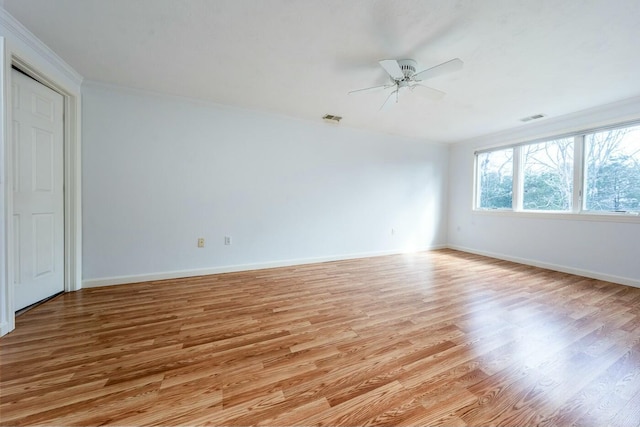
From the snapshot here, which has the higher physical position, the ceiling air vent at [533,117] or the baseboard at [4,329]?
the ceiling air vent at [533,117]

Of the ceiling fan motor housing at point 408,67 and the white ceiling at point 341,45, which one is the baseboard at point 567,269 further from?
the ceiling fan motor housing at point 408,67

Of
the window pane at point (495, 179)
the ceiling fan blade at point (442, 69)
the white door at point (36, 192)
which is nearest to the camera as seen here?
the ceiling fan blade at point (442, 69)

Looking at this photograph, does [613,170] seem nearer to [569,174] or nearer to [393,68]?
[569,174]

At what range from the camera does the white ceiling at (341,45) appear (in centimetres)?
168

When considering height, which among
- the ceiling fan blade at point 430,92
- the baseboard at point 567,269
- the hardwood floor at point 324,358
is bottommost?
the hardwood floor at point 324,358

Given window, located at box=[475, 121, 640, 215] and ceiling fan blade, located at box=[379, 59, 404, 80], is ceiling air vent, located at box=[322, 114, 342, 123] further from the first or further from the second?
window, located at box=[475, 121, 640, 215]

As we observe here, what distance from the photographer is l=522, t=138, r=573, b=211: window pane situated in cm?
368

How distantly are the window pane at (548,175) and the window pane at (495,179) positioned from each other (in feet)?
0.76

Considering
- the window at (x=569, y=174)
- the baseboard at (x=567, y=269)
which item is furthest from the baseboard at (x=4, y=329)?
the window at (x=569, y=174)

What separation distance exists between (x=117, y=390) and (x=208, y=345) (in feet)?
1.70

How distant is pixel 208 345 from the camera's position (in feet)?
5.61

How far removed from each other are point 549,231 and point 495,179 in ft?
4.20

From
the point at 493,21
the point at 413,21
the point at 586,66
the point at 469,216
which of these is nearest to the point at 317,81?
the point at 413,21

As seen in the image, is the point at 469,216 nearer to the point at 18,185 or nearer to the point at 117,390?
the point at 117,390
